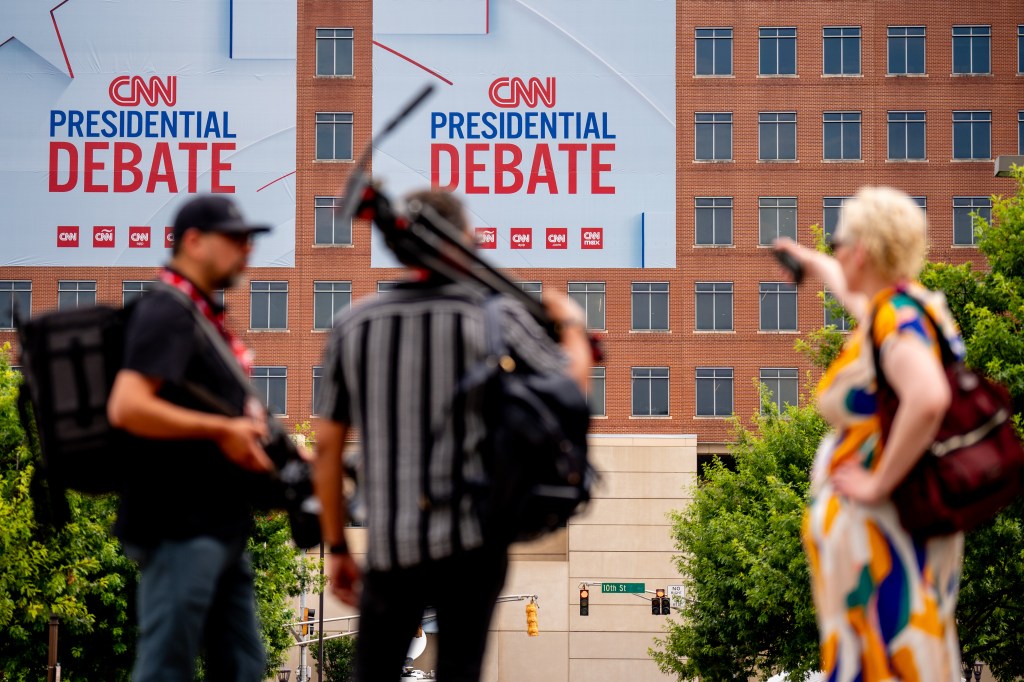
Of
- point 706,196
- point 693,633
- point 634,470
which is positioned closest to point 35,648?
point 693,633

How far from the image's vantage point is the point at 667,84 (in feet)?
212

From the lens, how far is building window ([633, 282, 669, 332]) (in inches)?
2489

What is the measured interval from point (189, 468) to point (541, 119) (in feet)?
201

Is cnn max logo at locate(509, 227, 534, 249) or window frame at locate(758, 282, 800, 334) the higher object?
cnn max logo at locate(509, 227, 534, 249)

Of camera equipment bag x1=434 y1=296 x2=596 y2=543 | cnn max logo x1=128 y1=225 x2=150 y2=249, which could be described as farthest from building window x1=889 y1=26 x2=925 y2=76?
camera equipment bag x1=434 y1=296 x2=596 y2=543

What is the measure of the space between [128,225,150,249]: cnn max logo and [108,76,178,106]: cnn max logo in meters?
5.28

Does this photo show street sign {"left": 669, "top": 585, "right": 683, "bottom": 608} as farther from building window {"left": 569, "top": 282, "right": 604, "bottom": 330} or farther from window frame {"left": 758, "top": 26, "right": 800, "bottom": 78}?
window frame {"left": 758, "top": 26, "right": 800, "bottom": 78}

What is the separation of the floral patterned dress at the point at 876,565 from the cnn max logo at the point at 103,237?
62599 millimetres

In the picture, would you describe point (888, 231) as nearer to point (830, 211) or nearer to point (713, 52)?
point (830, 211)

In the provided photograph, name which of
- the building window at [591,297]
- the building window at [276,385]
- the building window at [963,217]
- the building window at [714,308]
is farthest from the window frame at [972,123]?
the building window at [276,385]

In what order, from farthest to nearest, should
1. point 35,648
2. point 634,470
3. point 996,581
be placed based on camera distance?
point 634,470 < point 35,648 < point 996,581

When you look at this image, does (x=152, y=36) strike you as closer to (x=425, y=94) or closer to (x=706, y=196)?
(x=706, y=196)

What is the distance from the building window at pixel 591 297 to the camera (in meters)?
63.4

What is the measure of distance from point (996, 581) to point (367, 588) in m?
22.8
